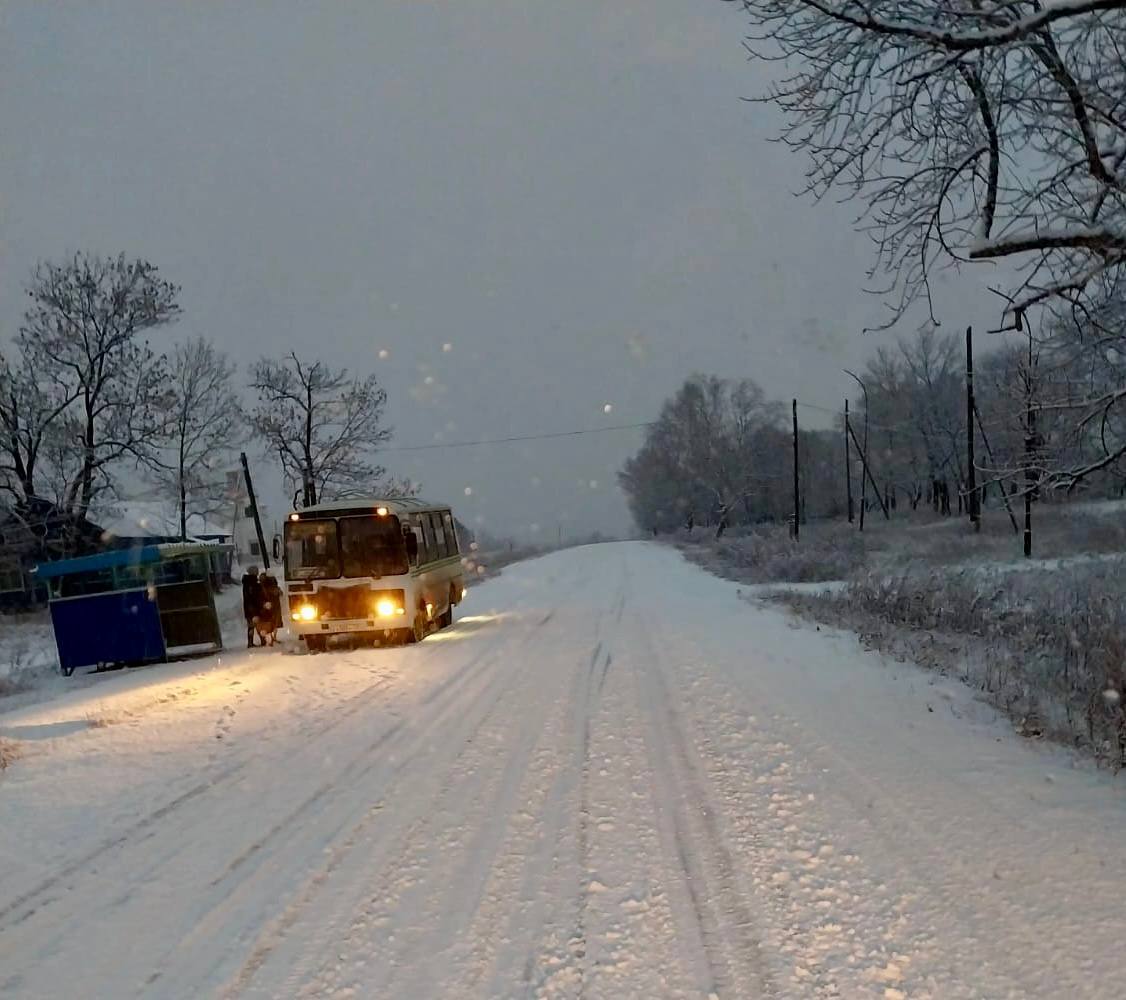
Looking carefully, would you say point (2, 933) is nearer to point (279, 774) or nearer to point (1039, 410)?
point (279, 774)

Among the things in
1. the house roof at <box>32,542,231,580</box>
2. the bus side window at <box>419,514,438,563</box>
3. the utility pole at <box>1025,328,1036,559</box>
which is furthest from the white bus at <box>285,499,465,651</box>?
the utility pole at <box>1025,328,1036,559</box>

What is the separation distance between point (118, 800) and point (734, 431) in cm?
8192

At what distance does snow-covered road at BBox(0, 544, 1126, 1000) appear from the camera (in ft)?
13.2

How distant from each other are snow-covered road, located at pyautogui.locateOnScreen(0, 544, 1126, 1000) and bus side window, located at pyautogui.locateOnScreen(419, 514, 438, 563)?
7.99 meters

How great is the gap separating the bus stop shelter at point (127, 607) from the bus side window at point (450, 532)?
5788 millimetres

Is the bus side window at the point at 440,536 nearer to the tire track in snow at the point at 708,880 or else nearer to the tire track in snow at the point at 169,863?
the tire track in snow at the point at 169,863

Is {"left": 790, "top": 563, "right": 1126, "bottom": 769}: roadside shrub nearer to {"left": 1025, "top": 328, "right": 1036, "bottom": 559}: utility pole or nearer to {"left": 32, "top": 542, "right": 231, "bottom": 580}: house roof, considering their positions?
{"left": 1025, "top": 328, "right": 1036, "bottom": 559}: utility pole

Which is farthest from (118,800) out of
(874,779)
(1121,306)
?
(1121,306)

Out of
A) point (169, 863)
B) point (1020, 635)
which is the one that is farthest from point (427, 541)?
point (169, 863)

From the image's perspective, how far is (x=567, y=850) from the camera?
17.9 feet

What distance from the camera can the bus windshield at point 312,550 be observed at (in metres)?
16.8

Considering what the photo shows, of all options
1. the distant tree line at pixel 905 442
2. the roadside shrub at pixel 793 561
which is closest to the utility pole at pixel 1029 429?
the distant tree line at pixel 905 442

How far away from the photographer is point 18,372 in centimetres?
3102

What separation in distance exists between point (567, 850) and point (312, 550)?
41.1 feet
